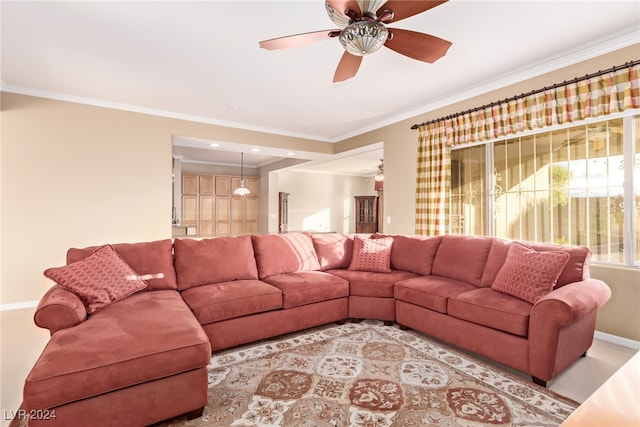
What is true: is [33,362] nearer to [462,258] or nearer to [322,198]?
[462,258]

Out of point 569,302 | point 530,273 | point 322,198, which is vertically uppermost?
point 322,198

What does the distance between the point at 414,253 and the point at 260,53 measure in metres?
2.67

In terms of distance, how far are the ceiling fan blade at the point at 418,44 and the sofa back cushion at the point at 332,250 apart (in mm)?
2288

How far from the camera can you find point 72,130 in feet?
13.7

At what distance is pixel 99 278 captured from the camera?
2355mm

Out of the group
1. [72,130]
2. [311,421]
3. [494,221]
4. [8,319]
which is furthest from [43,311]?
[494,221]

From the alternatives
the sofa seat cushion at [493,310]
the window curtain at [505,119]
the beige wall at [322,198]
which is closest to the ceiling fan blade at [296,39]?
the sofa seat cushion at [493,310]

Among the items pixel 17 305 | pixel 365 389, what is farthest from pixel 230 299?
pixel 17 305

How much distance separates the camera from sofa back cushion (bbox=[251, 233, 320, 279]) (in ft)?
11.1

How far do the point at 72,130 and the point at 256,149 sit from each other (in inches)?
107

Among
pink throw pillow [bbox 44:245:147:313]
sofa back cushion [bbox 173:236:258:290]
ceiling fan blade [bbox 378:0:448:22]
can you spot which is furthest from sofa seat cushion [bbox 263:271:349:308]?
ceiling fan blade [bbox 378:0:448:22]

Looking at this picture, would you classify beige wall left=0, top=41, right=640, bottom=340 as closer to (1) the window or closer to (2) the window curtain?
(2) the window curtain

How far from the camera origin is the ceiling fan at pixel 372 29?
181cm

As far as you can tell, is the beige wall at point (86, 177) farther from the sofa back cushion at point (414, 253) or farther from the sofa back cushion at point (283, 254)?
the sofa back cushion at point (283, 254)
